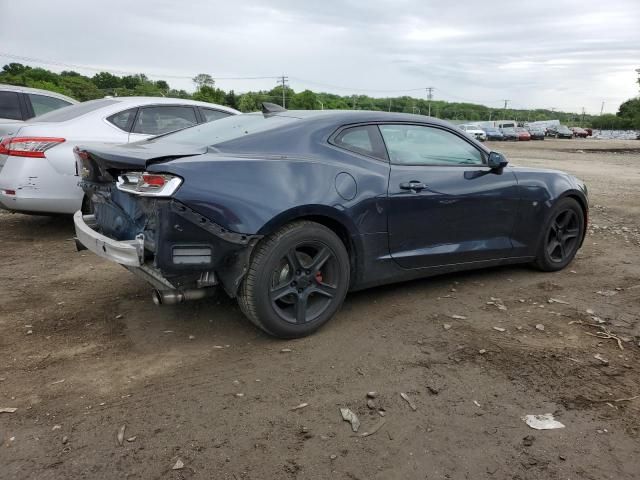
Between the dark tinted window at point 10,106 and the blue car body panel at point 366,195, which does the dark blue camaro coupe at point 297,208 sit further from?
the dark tinted window at point 10,106

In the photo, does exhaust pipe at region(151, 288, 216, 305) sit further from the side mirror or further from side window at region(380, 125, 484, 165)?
the side mirror

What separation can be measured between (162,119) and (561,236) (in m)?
4.62

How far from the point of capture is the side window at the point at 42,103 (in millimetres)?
7879

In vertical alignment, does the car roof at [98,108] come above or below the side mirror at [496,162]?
above

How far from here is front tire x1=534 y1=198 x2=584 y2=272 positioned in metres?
4.87

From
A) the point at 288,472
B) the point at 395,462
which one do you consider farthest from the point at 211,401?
the point at 395,462

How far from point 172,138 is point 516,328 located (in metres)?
2.82

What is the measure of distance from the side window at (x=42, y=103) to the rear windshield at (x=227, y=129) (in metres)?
4.97

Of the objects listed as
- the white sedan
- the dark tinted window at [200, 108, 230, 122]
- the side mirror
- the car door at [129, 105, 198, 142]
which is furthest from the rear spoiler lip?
the dark tinted window at [200, 108, 230, 122]

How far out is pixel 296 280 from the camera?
11.1 feet

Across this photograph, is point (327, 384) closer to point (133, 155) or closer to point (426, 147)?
point (133, 155)

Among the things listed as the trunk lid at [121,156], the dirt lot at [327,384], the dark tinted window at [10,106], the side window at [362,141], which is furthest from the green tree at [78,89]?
the side window at [362,141]

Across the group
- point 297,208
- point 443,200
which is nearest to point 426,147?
point 443,200

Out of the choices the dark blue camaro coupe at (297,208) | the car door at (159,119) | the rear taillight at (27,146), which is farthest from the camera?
the car door at (159,119)
